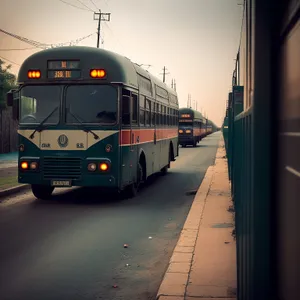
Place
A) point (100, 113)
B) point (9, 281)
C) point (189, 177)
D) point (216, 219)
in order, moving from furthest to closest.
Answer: point (189, 177), point (100, 113), point (216, 219), point (9, 281)

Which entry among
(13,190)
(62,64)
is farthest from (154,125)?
(62,64)

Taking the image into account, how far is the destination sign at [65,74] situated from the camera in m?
11.0

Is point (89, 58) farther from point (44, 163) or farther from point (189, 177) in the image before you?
point (189, 177)

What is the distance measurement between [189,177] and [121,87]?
25.5 feet

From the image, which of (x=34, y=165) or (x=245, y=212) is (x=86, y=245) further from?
(x=245, y=212)

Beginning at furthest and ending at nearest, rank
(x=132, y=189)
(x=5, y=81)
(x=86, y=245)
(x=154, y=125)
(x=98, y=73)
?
1. (x=5, y=81)
2. (x=154, y=125)
3. (x=132, y=189)
4. (x=98, y=73)
5. (x=86, y=245)

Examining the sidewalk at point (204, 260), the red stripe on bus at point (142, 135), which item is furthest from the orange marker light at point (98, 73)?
the sidewalk at point (204, 260)

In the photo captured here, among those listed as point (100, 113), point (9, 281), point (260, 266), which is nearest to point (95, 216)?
point (100, 113)

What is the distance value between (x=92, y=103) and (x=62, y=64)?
3.45 feet

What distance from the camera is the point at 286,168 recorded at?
1.85 meters

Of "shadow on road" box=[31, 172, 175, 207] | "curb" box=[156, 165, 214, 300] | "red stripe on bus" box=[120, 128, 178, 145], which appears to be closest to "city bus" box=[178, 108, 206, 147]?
"red stripe on bus" box=[120, 128, 178, 145]

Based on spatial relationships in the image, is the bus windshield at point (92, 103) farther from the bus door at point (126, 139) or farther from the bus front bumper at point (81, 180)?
A: the bus front bumper at point (81, 180)

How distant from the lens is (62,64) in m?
11.1

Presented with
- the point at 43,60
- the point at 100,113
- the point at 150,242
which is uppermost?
the point at 43,60
